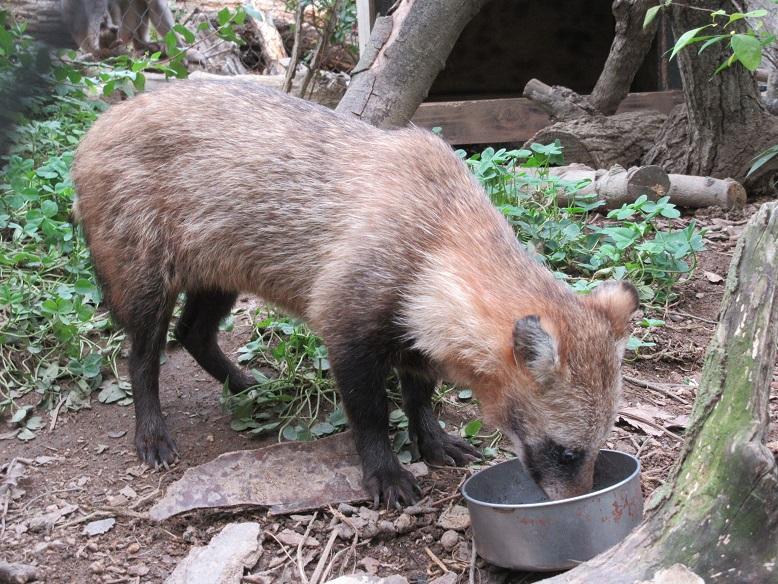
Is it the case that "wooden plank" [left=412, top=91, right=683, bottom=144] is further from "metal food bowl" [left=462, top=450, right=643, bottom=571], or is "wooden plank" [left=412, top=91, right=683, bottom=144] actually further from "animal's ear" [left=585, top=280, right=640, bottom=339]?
"metal food bowl" [left=462, top=450, right=643, bottom=571]

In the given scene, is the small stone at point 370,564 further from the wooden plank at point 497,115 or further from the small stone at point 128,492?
the wooden plank at point 497,115

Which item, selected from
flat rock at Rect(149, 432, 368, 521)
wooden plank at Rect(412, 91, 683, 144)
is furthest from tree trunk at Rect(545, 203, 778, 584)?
wooden plank at Rect(412, 91, 683, 144)

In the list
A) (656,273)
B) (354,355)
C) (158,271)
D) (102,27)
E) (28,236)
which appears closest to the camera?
(354,355)

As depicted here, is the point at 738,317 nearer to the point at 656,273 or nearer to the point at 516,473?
the point at 516,473

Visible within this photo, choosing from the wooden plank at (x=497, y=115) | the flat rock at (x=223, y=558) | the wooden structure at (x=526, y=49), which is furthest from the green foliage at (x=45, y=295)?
the wooden structure at (x=526, y=49)

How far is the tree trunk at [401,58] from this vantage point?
6441mm

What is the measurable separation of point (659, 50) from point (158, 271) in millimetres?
7568

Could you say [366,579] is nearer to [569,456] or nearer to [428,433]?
[569,456]

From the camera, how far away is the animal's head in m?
3.52

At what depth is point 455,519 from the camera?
13.2 feet

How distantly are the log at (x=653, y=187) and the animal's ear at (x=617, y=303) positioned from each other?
2760 mm

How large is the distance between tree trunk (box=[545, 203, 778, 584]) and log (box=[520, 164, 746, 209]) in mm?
3823

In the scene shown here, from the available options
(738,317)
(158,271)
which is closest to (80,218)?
(158,271)

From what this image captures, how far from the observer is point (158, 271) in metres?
4.75
